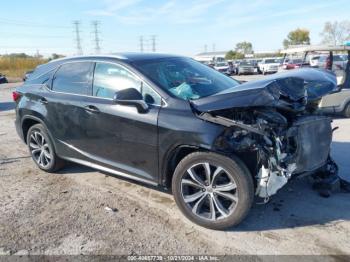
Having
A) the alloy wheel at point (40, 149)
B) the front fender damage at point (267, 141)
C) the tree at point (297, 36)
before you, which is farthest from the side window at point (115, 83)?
the tree at point (297, 36)

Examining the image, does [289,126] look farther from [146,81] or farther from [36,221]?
[36,221]

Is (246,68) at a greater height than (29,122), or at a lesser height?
lesser

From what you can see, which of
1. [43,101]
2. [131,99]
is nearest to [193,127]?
[131,99]

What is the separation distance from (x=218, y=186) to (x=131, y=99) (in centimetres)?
133

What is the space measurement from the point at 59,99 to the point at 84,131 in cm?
70

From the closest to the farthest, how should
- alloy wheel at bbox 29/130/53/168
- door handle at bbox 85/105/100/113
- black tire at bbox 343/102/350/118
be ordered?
door handle at bbox 85/105/100/113 → alloy wheel at bbox 29/130/53/168 → black tire at bbox 343/102/350/118

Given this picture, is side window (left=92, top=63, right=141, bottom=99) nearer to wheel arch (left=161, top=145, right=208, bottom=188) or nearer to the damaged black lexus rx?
the damaged black lexus rx

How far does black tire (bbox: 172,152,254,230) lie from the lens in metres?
3.46

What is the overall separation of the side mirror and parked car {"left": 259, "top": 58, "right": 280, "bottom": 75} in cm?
Result: 3034

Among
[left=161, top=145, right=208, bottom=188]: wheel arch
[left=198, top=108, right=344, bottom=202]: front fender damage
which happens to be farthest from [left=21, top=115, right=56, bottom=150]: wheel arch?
[left=198, top=108, right=344, bottom=202]: front fender damage

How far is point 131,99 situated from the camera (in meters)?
3.88

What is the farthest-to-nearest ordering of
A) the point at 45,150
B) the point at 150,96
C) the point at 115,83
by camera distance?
the point at 45,150, the point at 115,83, the point at 150,96

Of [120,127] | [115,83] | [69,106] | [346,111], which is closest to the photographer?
[120,127]

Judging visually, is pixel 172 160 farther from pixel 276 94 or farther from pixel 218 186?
pixel 276 94
